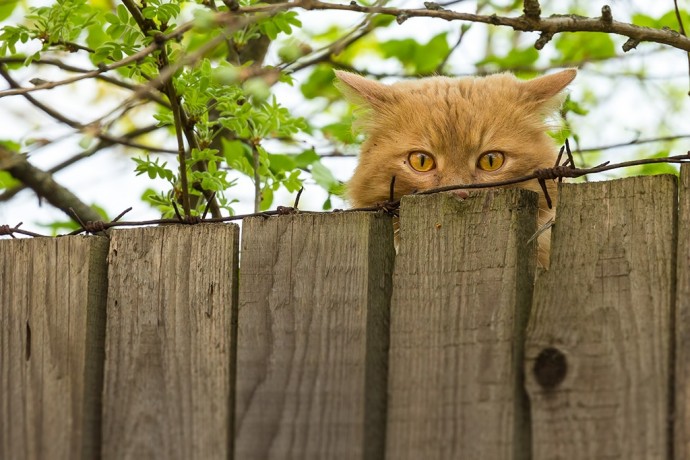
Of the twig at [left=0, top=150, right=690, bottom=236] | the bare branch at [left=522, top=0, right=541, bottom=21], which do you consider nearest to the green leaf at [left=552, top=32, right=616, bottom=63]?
the bare branch at [left=522, top=0, right=541, bottom=21]

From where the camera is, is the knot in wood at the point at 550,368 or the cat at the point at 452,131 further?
the cat at the point at 452,131

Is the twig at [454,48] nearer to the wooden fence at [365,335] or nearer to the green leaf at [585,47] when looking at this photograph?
the green leaf at [585,47]

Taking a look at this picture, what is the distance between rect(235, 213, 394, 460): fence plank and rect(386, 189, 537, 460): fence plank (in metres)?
0.06

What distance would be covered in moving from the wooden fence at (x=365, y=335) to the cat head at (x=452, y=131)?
151 centimetres

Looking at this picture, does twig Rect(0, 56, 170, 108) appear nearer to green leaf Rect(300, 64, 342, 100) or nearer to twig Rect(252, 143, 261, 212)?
twig Rect(252, 143, 261, 212)

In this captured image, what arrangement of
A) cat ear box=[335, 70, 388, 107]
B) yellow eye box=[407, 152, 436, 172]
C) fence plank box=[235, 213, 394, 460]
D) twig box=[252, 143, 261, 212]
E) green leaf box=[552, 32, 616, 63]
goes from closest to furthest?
fence plank box=[235, 213, 394, 460] → twig box=[252, 143, 261, 212] → yellow eye box=[407, 152, 436, 172] → cat ear box=[335, 70, 388, 107] → green leaf box=[552, 32, 616, 63]

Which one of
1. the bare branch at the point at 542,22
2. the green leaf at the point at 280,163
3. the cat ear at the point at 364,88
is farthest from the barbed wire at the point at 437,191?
the cat ear at the point at 364,88

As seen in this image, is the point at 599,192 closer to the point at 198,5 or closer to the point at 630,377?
the point at 630,377

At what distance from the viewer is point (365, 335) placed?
2.32 meters

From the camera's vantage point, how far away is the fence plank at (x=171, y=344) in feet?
7.95

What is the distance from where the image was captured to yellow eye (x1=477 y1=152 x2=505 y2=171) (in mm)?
3963

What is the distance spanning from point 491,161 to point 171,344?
1.94 metres

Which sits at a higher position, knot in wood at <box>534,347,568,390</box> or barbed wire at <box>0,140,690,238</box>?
barbed wire at <box>0,140,690,238</box>

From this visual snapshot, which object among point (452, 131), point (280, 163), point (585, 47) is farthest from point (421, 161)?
point (585, 47)
